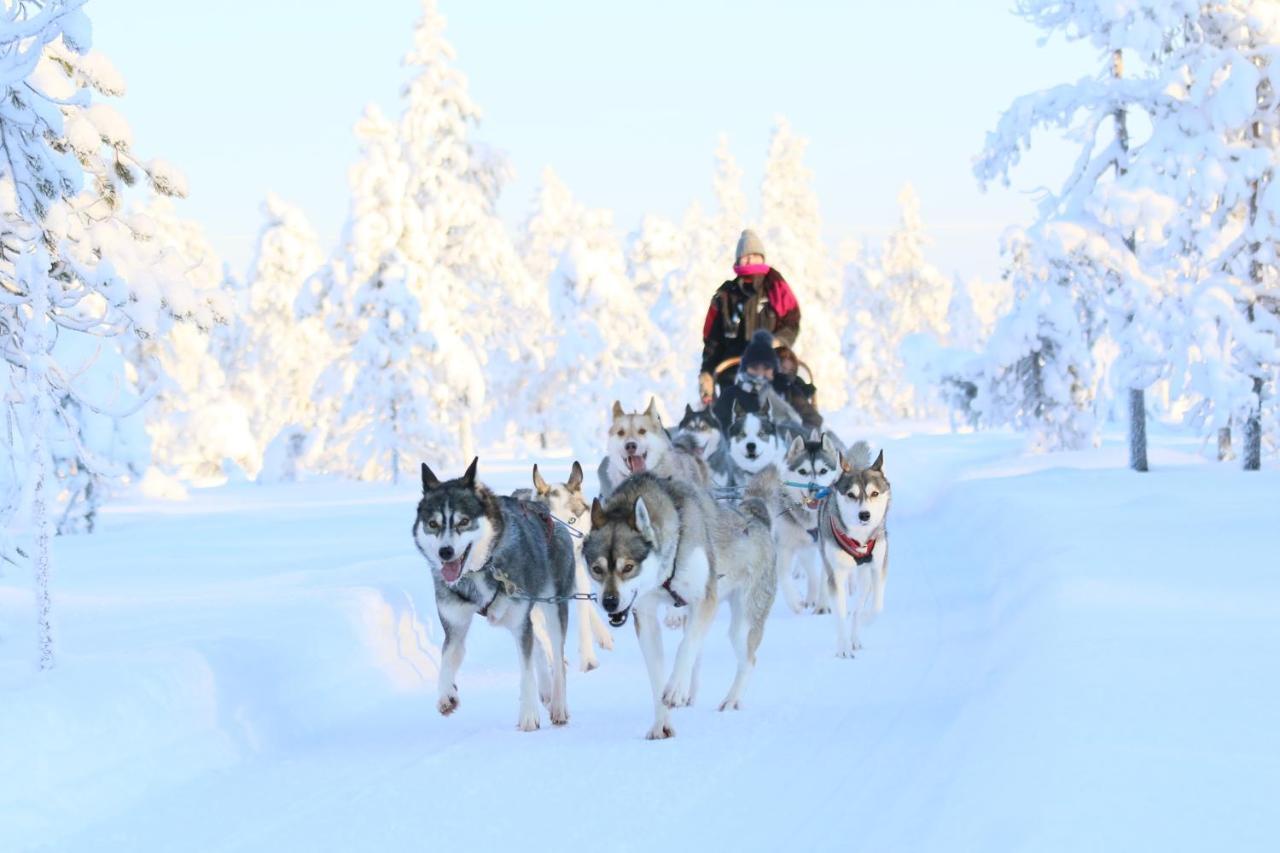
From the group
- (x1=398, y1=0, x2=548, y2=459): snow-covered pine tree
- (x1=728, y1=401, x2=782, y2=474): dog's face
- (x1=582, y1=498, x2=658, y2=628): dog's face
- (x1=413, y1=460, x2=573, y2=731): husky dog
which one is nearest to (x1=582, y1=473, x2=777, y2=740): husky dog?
(x1=582, y1=498, x2=658, y2=628): dog's face

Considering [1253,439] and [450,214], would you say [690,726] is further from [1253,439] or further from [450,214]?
[450,214]

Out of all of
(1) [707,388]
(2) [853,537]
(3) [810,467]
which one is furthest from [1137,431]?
(2) [853,537]

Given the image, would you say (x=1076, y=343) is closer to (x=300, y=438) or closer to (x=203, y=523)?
(x=203, y=523)

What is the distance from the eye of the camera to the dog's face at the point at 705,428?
43.6 feet

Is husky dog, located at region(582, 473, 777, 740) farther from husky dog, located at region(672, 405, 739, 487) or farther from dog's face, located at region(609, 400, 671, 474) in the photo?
husky dog, located at region(672, 405, 739, 487)

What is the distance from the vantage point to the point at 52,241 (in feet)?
27.4

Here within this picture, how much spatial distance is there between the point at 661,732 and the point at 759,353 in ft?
23.9

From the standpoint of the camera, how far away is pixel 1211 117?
778 inches

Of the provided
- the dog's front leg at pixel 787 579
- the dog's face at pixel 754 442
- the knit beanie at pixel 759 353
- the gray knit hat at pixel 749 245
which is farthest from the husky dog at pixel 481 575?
the gray knit hat at pixel 749 245

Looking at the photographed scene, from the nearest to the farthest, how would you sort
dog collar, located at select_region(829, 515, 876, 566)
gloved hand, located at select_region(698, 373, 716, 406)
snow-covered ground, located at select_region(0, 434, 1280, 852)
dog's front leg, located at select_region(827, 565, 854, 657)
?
1. snow-covered ground, located at select_region(0, 434, 1280, 852)
2. dog's front leg, located at select_region(827, 565, 854, 657)
3. dog collar, located at select_region(829, 515, 876, 566)
4. gloved hand, located at select_region(698, 373, 716, 406)

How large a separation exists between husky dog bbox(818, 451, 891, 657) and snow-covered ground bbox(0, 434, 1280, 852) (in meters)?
0.36

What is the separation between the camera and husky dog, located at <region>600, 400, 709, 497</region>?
443 inches

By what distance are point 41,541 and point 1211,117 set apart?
1784 cm

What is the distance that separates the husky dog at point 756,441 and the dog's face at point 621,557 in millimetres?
5735
